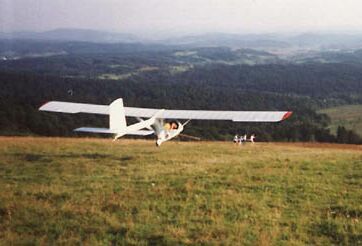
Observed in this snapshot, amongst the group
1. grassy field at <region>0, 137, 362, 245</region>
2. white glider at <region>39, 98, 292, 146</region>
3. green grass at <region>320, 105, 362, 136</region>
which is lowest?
green grass at <region>320, 105, 362, 136</region>

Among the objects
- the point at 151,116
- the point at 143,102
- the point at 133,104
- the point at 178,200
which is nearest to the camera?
the point at 178,200

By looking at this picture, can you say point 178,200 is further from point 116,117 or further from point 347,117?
point 347,117

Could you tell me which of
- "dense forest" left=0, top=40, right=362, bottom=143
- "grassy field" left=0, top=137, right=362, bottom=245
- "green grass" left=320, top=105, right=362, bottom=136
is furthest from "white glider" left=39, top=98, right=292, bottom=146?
"green grass" left=320, top=105, right=362, bottom=136

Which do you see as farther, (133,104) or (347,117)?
(347,117)

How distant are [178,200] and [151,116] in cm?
1303

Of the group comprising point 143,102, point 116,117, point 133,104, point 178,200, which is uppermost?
point 116,117

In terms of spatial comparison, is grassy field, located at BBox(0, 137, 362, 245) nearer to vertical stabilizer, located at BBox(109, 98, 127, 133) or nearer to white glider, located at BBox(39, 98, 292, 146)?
vertical stabilizer, located at BBox(109, 98, 127, 133)

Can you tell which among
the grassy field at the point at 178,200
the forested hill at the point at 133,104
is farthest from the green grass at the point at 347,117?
the grassy field at the point at 178,200

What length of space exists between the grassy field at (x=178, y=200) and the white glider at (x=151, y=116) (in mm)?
2046

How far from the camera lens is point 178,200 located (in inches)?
572

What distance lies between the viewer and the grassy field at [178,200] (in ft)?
36.9

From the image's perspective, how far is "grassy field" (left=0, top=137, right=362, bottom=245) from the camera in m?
11.2

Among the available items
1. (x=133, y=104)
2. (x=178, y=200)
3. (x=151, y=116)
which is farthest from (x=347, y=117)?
(x=178, y=200)

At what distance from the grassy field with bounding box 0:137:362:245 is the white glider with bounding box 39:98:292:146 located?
2046 millimetres
